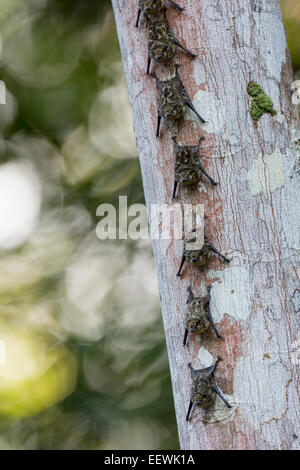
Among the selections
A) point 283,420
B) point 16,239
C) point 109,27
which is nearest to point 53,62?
point 109,27

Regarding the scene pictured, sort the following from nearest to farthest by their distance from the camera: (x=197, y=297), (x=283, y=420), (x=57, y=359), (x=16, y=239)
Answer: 1. (x=283, y=420)
2. (x=197, y=297)
3. (x=57, y=359)
4. (x=16, y=239)

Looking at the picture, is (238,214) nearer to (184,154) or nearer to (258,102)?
(184,154)

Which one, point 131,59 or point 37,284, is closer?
point 131,59

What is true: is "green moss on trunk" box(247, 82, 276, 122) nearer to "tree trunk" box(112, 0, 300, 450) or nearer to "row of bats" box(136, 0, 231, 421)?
"tree trunk" box(112, 0, 300, 450)

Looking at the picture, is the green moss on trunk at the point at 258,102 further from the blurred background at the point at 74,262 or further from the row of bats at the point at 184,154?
the blurred background at the point at 74,262

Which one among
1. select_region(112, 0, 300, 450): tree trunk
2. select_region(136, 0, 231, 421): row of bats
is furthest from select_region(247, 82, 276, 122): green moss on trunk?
select_region(136, 0, 231, 421): row of bats

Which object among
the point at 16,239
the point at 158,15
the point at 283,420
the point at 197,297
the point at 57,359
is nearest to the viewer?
the point at 283,420

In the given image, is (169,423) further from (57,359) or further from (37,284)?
(37,284)
